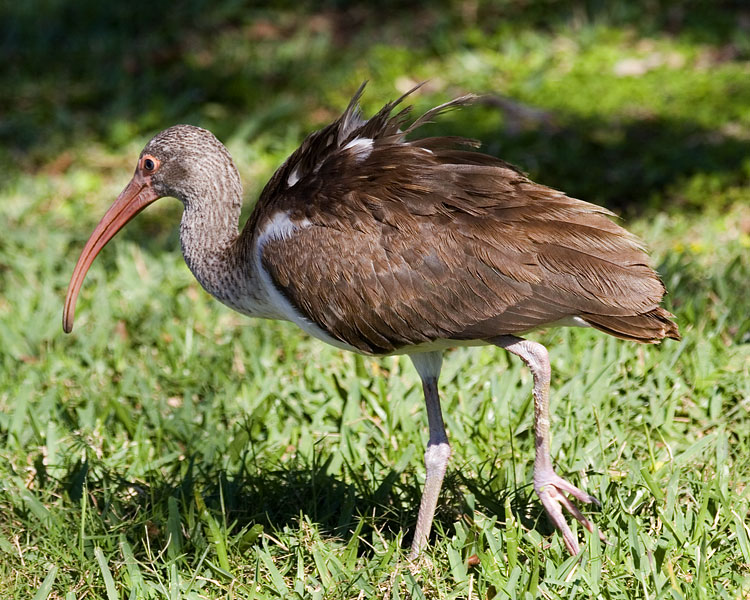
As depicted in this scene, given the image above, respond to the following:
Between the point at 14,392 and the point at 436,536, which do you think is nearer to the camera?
the point at 436,536

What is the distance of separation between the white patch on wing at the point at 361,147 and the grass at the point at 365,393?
1.37m

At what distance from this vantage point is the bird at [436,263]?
12.6 feet

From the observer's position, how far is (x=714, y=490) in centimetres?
420

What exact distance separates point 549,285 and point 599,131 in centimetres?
462

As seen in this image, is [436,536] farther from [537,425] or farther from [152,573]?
[152,573]

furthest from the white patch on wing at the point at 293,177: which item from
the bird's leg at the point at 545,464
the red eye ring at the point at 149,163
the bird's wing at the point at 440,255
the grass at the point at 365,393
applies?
the grass at the point at 365,393

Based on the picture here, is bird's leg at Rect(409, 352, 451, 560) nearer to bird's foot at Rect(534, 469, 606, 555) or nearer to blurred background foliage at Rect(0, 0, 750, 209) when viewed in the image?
bird's foot at Rect(534, 469, 606, 555)

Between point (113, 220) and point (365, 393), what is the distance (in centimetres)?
148

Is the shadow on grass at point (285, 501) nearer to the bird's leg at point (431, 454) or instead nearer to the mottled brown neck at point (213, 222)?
the bird's leg at point (431, 454)

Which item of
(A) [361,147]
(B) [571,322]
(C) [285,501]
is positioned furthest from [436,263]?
(C) [285,501]

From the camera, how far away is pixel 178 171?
463cm

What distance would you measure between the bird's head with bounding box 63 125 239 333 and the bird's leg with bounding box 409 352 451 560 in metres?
1.18

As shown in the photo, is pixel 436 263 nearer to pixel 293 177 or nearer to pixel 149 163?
pixel 293 177

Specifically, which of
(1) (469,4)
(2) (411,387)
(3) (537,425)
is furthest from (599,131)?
(3) (537,425)
